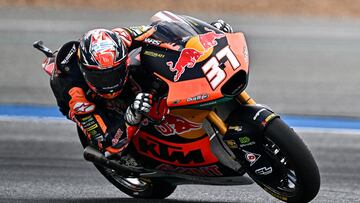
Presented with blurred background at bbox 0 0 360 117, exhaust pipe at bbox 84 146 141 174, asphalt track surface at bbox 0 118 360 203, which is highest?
exhaust pipe at bbox 84 146 141 174

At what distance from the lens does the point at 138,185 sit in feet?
21.1

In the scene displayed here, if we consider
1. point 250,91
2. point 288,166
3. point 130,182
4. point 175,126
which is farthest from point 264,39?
point 288,166

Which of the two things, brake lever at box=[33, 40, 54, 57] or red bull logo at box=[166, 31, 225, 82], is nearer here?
red bull logo at box=[166, 31, 225, 82]

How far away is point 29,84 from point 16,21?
5329mm

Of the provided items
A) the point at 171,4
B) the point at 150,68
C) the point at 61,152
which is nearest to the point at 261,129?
the point at 150,68

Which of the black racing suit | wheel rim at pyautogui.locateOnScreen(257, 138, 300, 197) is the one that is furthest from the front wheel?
the black racing suit

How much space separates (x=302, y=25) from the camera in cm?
1666

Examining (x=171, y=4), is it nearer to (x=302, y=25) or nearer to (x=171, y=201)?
(x=302, y=25)

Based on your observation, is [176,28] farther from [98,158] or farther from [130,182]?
[130,182]

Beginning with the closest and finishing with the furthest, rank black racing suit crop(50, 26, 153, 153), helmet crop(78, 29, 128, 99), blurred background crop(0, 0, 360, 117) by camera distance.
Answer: helmet crop(78, 29, 128, 99)
black racing suit crop(50, 26, 153, 153)
blurred background crop(0, 0, 360, 117)

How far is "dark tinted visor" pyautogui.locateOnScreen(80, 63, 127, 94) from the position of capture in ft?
17.7

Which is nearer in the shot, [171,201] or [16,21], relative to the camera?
[171,201]

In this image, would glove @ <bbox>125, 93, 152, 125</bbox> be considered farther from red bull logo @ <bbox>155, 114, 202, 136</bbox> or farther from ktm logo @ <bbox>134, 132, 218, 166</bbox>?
ktm logo @ <bbox>134, 132, 218, 166</bbox>

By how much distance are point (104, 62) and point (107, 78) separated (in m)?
0.12
